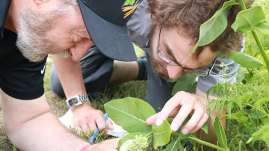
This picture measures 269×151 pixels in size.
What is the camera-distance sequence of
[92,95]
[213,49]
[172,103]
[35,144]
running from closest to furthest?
1. [172,103]
2. [213,49]
3. [35,144]
4. [92,95]

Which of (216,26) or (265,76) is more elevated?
(216,26)

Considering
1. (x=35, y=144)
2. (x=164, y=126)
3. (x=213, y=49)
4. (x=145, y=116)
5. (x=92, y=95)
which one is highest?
(x=213, y=49)

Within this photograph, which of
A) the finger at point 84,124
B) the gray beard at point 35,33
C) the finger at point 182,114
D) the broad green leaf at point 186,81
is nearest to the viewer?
the finger at point 182,114

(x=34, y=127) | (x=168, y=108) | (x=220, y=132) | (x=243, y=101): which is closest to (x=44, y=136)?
(x=34, y=127)

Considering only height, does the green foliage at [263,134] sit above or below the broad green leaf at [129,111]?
above

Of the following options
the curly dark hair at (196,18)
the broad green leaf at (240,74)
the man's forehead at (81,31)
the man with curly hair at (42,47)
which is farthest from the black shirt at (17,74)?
the broad green leaf at (240,74)

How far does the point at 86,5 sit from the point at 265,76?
100 cm

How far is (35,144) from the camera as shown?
1512mm

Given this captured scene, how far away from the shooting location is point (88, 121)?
1.82 m

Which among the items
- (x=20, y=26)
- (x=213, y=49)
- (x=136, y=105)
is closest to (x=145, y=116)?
(x=136, y=105)

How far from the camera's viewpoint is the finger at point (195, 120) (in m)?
1.15

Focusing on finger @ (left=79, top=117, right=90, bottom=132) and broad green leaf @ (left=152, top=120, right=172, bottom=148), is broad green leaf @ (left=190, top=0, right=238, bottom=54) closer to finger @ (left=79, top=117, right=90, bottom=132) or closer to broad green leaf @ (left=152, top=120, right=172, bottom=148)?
broad green leaf @ (left=152, top=120, right=172, bottom=148)

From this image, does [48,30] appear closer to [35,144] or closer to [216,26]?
[35,144]

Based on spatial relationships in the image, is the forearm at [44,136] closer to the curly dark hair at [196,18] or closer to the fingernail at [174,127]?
the fingernail at [174,127]
